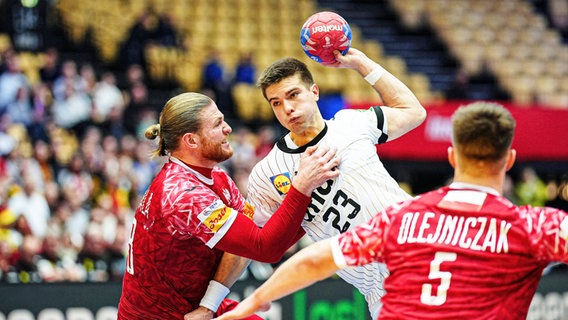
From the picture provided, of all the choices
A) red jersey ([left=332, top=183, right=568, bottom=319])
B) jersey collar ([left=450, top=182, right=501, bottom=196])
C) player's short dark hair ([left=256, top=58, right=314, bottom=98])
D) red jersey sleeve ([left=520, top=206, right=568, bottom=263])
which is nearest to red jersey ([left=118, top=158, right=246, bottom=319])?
player's short dark hair ([left=256, top=58, right=314, bottom=98])

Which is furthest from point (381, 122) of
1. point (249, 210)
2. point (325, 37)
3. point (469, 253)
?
point (469, 253)

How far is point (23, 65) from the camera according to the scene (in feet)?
45.8

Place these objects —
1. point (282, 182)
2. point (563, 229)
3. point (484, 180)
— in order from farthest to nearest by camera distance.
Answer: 1. point (282, 182)
2. point (484, 180)
3. point (563, 229)

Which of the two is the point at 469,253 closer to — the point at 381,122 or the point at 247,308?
the point at 247,308

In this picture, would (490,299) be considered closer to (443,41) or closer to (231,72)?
(231,72)

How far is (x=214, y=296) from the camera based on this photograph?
514 centimetres

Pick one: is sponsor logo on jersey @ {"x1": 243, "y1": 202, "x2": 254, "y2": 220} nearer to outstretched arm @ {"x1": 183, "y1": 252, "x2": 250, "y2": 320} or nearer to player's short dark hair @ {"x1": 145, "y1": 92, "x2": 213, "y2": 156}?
outstretched arm @ {"x1": 183, "y1": 252, "x2": 250, "y2": 320}

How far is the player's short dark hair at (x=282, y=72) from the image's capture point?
17.3ft

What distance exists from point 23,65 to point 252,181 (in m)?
9.38

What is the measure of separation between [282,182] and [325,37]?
0.90m

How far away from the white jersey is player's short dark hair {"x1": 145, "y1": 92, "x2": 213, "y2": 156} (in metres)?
0.55

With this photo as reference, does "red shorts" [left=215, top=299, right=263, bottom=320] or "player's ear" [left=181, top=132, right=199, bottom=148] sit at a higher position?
"player's ear" [left=181, top=132, right=199, bottom=148]

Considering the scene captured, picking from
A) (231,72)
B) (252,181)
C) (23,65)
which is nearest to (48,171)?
(23,65)

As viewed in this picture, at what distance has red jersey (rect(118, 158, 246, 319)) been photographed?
4.91 metres
